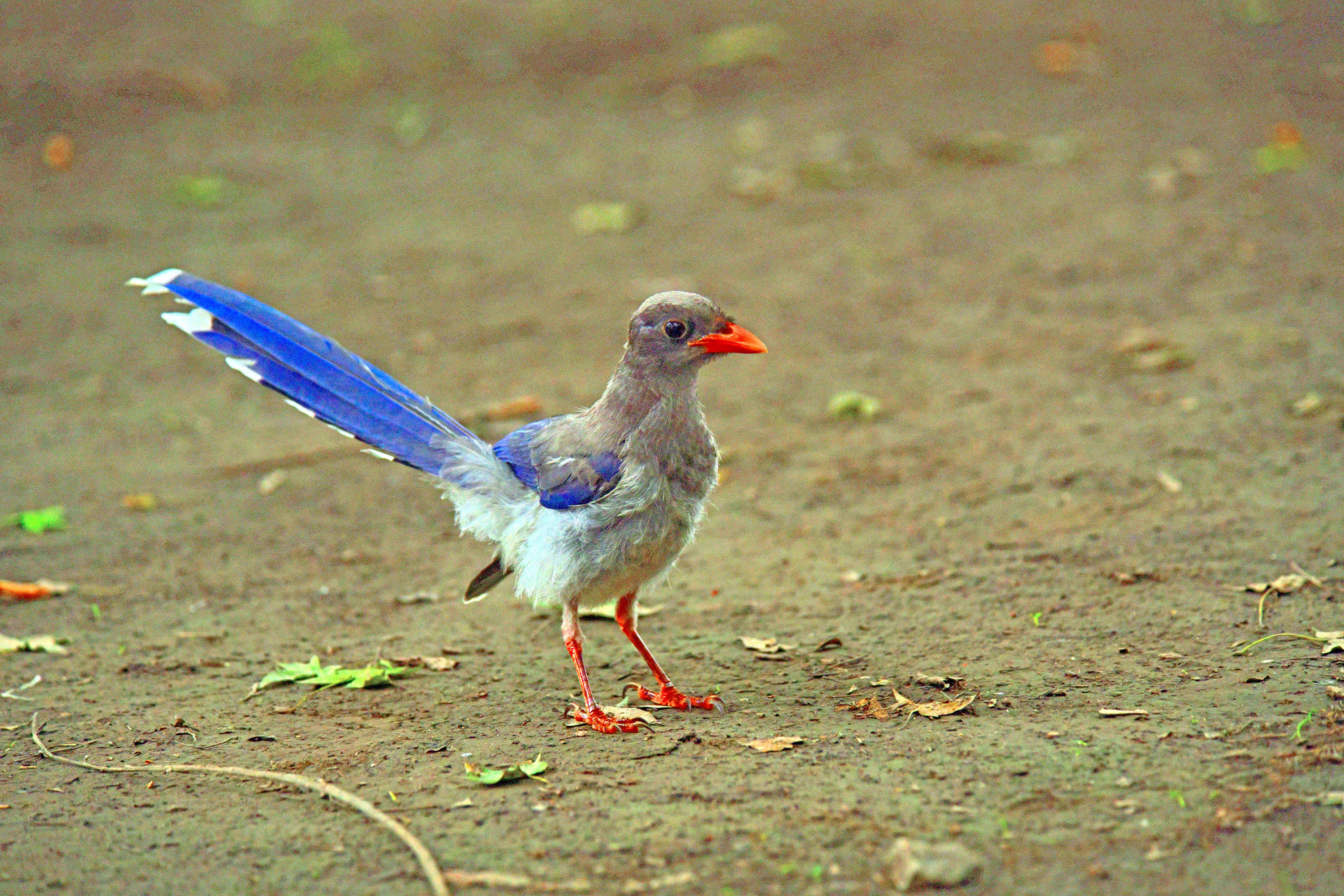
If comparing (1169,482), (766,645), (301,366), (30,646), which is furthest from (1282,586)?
(30,646)

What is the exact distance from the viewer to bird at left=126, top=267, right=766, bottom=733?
4.62 m

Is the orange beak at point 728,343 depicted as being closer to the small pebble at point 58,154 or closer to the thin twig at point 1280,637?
the thin twig at point 1280,637

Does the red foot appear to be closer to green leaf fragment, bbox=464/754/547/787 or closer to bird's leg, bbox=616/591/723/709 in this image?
bird's leg, bbox=616/591/723/709

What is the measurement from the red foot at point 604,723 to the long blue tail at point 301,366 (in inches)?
44.5

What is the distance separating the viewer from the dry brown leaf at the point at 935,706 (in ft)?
14.4

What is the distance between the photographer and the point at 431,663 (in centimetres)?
525

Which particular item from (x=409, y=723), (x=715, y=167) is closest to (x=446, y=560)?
(x=409, y=723)

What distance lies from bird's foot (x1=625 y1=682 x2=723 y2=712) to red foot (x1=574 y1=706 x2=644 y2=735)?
0.23 m

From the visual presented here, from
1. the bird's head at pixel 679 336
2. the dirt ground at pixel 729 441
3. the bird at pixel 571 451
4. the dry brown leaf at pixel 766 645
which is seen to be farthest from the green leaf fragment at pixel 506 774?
the bird's head at pixel 679 336

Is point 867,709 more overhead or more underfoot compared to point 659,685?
more overhead

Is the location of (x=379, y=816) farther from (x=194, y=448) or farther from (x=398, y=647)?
(x=194, y=448)

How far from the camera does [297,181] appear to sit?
1248 centimetres

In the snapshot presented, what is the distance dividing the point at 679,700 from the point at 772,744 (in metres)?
0.59

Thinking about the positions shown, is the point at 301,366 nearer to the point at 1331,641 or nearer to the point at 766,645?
the point at 766,645
